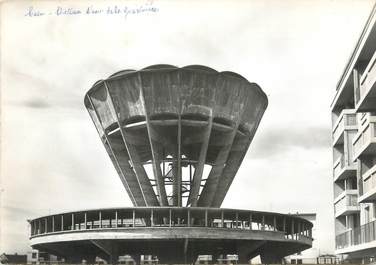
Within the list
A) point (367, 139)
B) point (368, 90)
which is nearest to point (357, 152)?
point (367, 139)

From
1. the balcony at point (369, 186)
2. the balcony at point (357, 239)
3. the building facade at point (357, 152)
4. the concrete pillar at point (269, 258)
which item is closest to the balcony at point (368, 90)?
the building facade at point (357, 152)

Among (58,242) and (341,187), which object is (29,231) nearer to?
(58,242)

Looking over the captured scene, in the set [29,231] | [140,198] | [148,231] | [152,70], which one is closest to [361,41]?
[152,70]

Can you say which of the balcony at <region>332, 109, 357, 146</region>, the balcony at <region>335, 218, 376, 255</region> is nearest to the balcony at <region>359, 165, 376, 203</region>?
the balcony at <region>335, 218, 376, 255</region>
